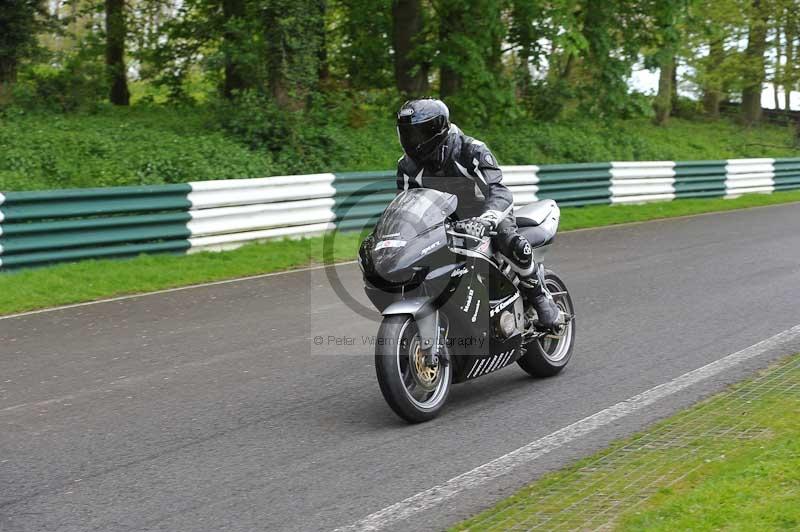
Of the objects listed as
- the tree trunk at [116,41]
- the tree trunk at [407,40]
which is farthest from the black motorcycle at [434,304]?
the tree trunk at [116,41]

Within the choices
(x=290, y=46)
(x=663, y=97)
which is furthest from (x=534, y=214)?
(x=663, y=97)

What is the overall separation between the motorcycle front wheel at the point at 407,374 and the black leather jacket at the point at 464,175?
1.02 meters

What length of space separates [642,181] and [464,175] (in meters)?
15.3

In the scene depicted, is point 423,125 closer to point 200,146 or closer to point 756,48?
point 200,146

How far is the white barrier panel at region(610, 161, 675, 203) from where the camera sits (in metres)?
20.3

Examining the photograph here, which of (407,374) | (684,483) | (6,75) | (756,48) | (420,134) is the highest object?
(756,48)

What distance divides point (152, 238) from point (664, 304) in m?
6.34

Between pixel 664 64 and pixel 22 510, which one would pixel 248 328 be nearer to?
pixel 22 510

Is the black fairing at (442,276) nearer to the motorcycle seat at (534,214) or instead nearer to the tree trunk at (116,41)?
the motorcycle seat at (534,214)

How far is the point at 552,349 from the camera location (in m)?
7.39

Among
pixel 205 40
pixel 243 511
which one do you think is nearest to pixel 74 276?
pixel 243 511

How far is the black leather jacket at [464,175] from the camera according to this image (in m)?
6.31

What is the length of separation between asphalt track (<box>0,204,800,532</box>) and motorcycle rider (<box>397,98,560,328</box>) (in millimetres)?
1078

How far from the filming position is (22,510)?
4656mm
